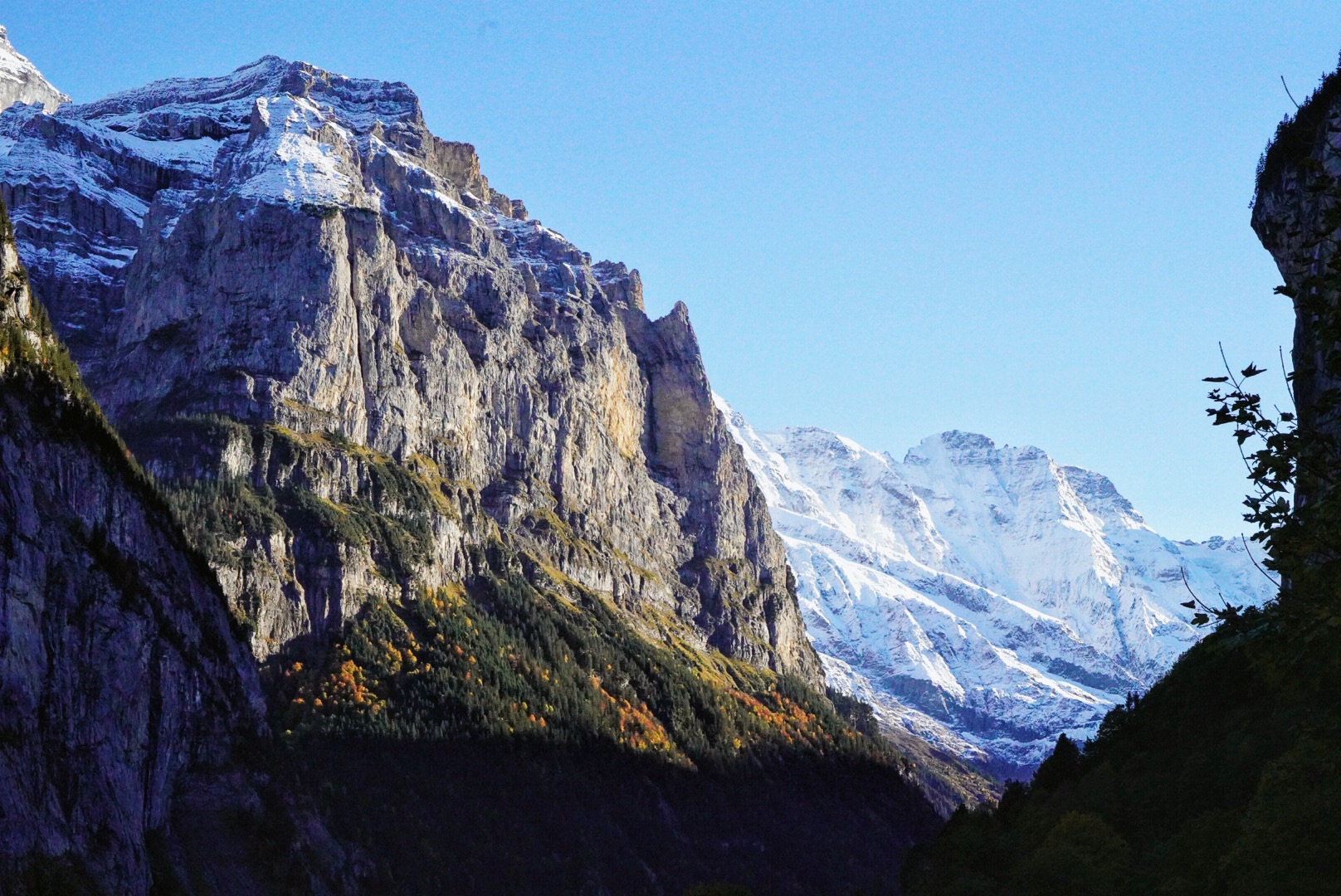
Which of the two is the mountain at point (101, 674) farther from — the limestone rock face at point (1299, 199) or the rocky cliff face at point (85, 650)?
the limestone rock face at point (1299, 199)

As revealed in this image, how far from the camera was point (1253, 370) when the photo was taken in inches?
952

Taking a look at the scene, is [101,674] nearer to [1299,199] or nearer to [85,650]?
[85,650]

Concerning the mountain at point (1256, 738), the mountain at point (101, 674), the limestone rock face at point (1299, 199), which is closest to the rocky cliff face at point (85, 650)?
the mountain at point (101, 674)

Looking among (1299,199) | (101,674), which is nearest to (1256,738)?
(1299,199)

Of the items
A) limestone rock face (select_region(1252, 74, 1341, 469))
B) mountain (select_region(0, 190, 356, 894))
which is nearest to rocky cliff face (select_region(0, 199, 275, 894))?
mountain (select_region(0, 190, 356, 894))

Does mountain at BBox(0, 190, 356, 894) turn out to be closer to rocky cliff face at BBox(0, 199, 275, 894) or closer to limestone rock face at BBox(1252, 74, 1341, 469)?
rocky cliff face at BBox(0, 199, 275, 894)

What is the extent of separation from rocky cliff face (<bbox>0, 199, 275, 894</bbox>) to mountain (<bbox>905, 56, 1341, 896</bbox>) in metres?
60.7

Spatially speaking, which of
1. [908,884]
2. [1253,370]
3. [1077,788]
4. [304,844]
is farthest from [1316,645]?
[304,844]

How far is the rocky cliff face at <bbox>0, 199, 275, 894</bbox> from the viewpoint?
85.1 meters

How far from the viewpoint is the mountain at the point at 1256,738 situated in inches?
945

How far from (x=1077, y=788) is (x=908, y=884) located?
3340 centimetres

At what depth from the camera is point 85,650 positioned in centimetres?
9619

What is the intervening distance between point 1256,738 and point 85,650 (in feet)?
259

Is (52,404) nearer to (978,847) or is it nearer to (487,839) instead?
(978,847)
